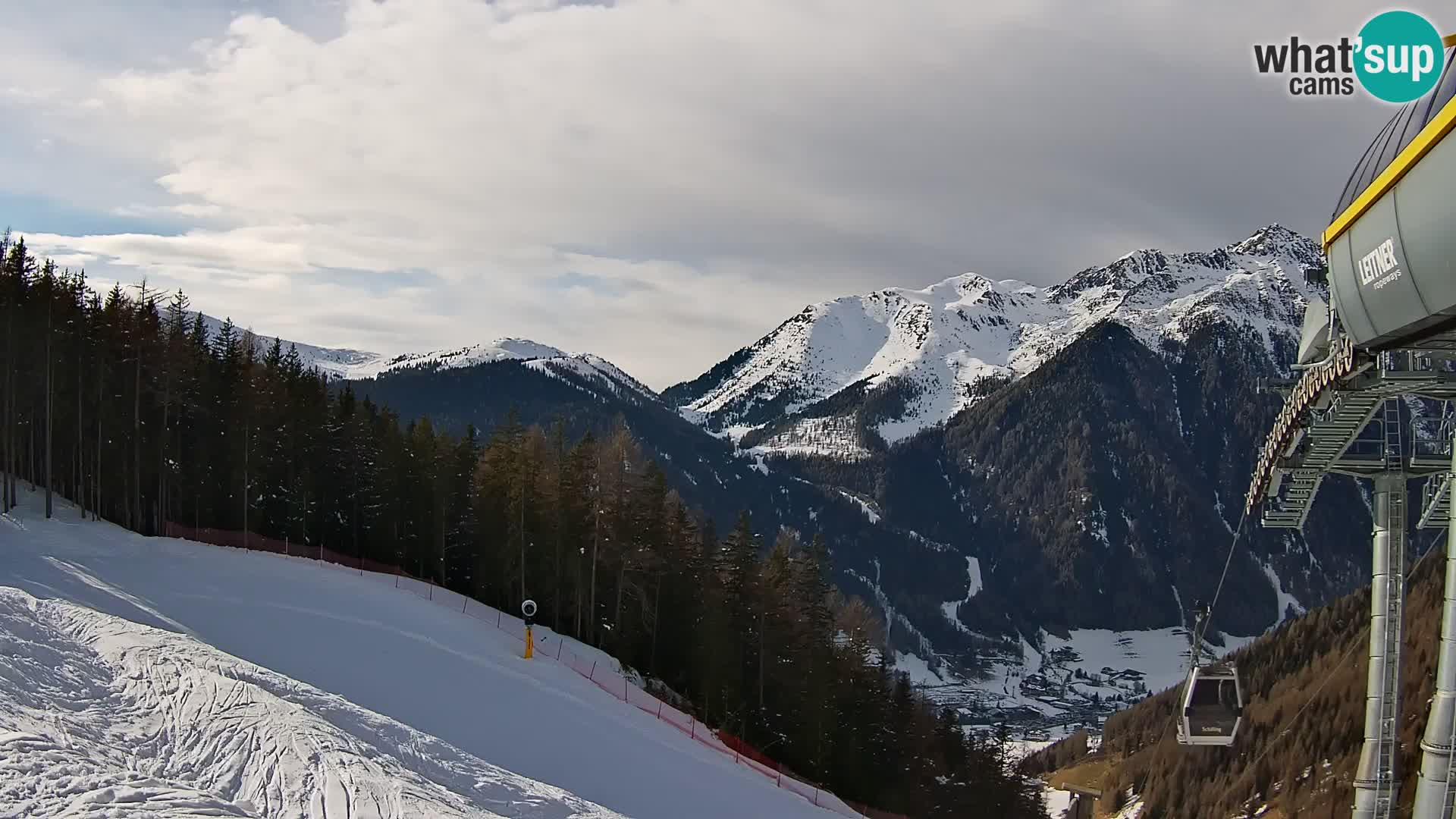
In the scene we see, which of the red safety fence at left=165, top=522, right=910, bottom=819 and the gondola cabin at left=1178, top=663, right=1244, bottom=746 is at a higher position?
the gondola cabin at left=1178, top=663, right=1244, bottom=746

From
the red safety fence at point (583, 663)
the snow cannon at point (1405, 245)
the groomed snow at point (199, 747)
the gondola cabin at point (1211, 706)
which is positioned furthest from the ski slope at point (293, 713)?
the snow cannon at point (1405, 245)

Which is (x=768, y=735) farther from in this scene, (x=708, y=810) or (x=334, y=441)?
(x=334, y=441)

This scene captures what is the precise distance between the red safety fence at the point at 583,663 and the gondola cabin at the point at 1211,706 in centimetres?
1332

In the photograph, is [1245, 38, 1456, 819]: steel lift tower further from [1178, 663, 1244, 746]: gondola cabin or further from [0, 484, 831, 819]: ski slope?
[0, 484, 831, 819]: ski slope

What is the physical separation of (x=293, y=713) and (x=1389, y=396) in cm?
1768

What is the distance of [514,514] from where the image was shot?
43562mm

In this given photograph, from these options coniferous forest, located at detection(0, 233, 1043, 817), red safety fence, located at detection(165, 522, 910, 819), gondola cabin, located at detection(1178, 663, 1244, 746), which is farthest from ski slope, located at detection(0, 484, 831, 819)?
coniferous forest, located at detection(0, 233, 1043, 817)

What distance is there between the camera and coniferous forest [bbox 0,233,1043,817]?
40.7 meters

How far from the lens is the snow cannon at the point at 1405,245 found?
20.6ft

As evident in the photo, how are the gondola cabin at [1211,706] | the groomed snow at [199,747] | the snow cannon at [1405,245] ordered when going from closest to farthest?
the snow cannon at [1405,245] < the groomed snow at [199,747] < the gondola cabin at [1211,706]

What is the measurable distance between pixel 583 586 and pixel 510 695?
62.8ft

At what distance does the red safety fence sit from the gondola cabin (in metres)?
13.3

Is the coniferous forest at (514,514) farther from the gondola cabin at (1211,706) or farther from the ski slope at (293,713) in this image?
the gondola cabin at (1211,706)

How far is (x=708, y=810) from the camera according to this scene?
19.7m
